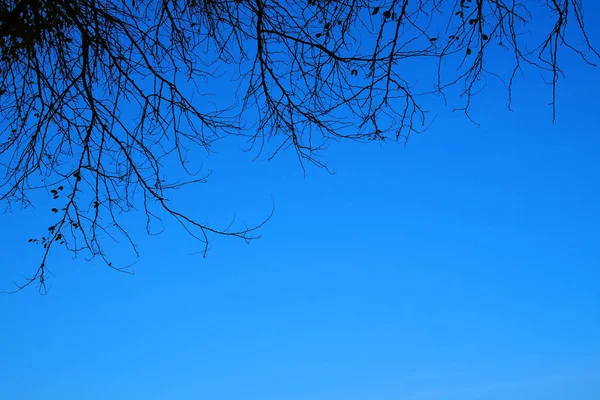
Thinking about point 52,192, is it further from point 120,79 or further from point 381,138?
point 381,138

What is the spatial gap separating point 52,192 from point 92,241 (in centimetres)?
35

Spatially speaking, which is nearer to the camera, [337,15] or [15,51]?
[337,15]

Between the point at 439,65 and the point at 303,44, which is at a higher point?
the point at 303,44

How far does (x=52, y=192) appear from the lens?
11.1ft

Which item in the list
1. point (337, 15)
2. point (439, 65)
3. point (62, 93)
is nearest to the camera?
point (439, 65)

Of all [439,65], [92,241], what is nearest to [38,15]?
[92,241]

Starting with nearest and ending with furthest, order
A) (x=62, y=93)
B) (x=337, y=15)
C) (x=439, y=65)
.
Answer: (x=439, y=65) → (x=337, y=15) → (x=62, y=93)

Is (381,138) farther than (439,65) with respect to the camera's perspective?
Yes

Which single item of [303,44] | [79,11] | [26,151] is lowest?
[26,151]

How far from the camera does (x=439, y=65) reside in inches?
112

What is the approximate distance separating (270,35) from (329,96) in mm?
450

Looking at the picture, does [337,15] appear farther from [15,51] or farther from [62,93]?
[15,51]

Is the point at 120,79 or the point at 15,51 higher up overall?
the point at 15,51

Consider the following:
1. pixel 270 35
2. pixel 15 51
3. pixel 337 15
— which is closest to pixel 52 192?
pixel 15 51
